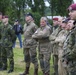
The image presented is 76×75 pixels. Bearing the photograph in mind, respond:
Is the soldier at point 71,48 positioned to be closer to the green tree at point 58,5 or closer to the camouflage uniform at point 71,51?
the camouflage uniform at point 71,51

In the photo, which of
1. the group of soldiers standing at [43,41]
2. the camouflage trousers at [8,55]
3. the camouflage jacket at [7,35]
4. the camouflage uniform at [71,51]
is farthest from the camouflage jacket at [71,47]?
the camouflage trousers at [8,55]

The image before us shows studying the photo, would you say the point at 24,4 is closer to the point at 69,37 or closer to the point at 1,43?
the point at 1,43

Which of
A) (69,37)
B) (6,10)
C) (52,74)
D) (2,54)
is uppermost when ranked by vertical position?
(6,10)

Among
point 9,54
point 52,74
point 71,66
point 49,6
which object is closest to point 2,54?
point 9,54

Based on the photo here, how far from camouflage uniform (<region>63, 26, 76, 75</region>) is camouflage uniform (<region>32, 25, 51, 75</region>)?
3443mm

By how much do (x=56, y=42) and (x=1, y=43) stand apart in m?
2.35

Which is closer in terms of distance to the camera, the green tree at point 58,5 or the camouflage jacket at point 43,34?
the camouflage jacket at point 43,34

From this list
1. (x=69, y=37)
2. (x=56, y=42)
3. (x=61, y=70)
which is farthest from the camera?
(x=56, y=42)

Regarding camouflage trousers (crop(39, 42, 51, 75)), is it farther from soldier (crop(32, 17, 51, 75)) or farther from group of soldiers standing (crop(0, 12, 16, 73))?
group of soldiers standing (crop(0, 12, 16, 73))

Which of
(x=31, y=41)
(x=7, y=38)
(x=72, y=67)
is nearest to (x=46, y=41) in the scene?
(x=31, y=41)

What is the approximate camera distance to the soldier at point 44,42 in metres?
8.12

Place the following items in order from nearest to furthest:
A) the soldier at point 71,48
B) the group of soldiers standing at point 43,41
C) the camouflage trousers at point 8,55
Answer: the soldier at point 71,48 < the group of soldiers standing at point 43,41 < the camouflage trousers at point 8,55

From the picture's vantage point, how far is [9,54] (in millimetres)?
9414

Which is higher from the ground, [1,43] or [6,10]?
[6,10]
